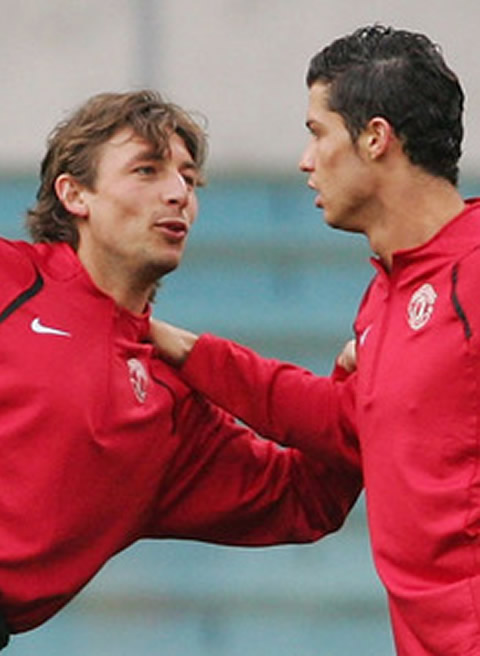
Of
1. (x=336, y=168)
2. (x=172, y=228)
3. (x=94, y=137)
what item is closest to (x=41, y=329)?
(x=172, y=228)

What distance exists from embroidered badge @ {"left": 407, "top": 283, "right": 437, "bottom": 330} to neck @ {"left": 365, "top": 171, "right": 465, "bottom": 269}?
8 centimetres

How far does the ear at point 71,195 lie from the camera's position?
360cm

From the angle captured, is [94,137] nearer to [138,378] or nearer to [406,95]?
[138,378]

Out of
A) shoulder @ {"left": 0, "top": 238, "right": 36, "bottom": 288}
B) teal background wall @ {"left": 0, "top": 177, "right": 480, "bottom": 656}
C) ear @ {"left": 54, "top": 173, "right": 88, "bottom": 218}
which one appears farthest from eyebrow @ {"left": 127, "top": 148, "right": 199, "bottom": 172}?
teal background wall @ {"left": 0, "top": 177, "right": 480, "bottom": 656}

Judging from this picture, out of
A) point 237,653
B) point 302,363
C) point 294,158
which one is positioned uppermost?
point 294,158

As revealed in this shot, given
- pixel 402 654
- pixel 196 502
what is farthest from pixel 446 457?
pixel 196 502

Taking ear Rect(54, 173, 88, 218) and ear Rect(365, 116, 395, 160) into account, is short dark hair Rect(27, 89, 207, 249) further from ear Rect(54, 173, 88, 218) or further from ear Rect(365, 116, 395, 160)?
ear Rect(365, 116, 395, 160)

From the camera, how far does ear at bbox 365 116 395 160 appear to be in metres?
3.26

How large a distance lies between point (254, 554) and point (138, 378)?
143 cm

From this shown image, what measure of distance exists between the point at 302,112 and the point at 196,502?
147cm

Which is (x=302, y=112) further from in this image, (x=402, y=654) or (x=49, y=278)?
(x=402, y=654)

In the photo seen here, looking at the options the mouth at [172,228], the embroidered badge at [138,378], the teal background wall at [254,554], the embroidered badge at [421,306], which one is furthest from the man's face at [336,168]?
the teal background wall at [254,554]

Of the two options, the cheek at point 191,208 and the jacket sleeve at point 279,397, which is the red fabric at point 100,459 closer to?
the jacket sleeve at point 279,397

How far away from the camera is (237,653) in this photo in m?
4.79
